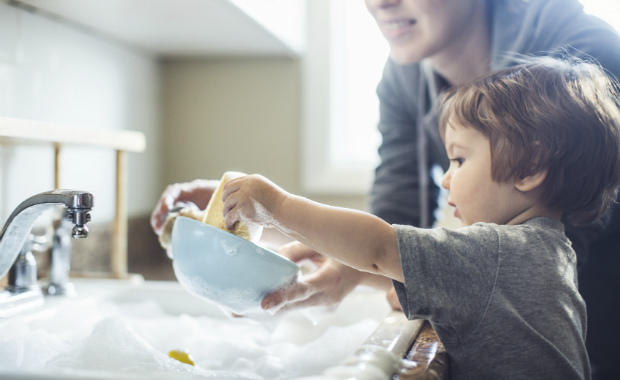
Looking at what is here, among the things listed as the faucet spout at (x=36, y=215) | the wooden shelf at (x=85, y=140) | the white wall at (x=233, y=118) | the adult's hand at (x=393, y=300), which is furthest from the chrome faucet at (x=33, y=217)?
the white wall at (x=233, y=118)

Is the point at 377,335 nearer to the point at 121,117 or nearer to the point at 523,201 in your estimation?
the point at 523,201

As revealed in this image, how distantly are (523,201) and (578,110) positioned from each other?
0.12 metres

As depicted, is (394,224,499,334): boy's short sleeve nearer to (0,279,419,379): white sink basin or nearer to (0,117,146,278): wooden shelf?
(0,279,419,379): white sink basin

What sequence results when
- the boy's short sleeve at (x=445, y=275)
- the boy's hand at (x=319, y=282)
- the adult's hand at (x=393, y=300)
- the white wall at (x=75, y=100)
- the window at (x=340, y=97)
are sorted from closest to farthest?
1. the boy's short sleeve at (x=445, y=275)
2. the boy's hand at (x=319, y=282)
3. the adult's hand at (x=393, y=300)
4. the white wall at (x=75, y=100)
5. the window at (x=340, y=97)

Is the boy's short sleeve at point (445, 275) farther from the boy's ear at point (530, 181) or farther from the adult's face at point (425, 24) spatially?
the adult's face at point (425, 24)

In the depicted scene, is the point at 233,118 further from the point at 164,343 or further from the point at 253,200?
the point at 253,200

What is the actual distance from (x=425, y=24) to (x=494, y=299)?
473 mm

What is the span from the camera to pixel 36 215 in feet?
2.17

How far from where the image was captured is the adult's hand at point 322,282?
2.33ft

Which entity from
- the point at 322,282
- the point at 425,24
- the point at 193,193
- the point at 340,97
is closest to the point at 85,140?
the point at 193,193

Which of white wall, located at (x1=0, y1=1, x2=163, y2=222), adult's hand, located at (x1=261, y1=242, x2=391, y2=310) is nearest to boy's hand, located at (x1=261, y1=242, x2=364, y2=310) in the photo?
adult's hand, located at (x1=261, y1=242, x2=391, y2=310)

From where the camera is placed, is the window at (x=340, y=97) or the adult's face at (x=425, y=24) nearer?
the adult's face at (x=425, y=24)

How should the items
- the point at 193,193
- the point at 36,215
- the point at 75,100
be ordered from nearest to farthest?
the point at 36,215, the point at 193,193, the point at 75,100

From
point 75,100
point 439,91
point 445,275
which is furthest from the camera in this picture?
point 75,100
